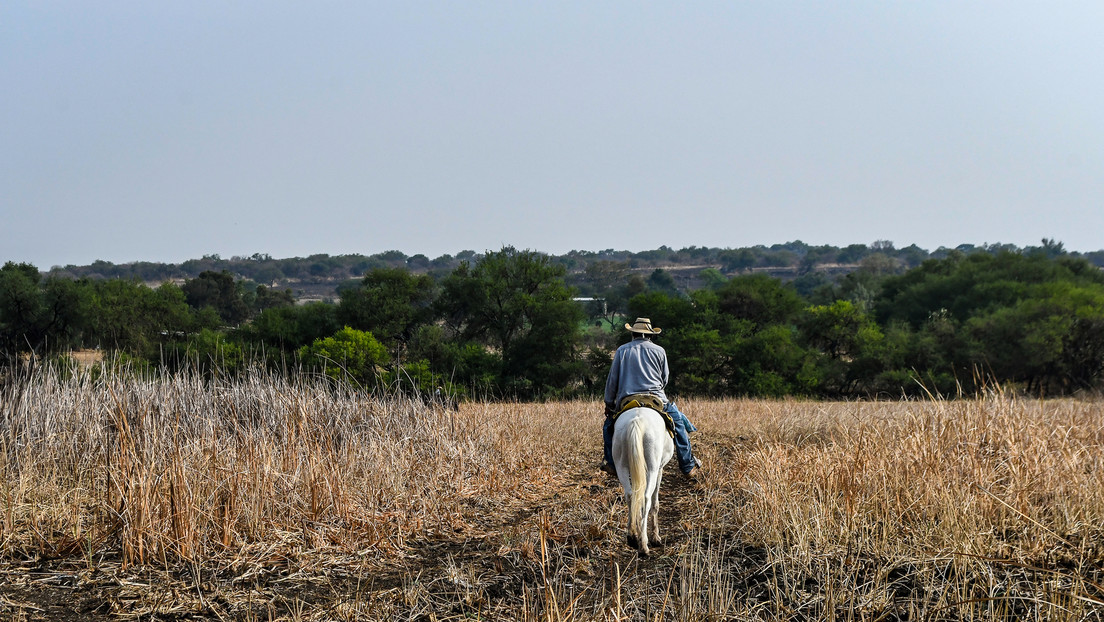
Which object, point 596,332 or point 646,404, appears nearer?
point 646,404

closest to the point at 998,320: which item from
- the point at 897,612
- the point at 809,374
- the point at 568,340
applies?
the point at 809,374

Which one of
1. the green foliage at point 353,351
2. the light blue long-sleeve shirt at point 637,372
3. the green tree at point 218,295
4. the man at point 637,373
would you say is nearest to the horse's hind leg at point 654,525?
the man at point 637,373

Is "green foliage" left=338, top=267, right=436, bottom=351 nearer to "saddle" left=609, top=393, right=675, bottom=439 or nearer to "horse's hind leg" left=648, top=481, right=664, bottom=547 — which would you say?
"saddle" left=609, top=393, right=675, bottom=439

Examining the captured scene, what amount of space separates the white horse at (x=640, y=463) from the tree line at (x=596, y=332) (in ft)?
97.6

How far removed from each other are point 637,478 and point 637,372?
1037 mm

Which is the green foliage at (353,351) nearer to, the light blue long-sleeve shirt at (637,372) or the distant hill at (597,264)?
Answer: the light blue long-sleeve shirt at (637,372)

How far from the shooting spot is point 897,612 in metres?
4.75

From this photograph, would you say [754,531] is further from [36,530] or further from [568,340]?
[568,340]

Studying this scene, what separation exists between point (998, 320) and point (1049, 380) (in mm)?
3512

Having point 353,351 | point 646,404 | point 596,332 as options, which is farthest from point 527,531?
point 596,332

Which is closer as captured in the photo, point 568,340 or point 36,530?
point 36,530

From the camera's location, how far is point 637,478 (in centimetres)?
638

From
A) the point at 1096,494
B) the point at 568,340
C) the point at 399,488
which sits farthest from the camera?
the point at 568,340

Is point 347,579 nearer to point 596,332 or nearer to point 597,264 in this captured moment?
point 596,332
